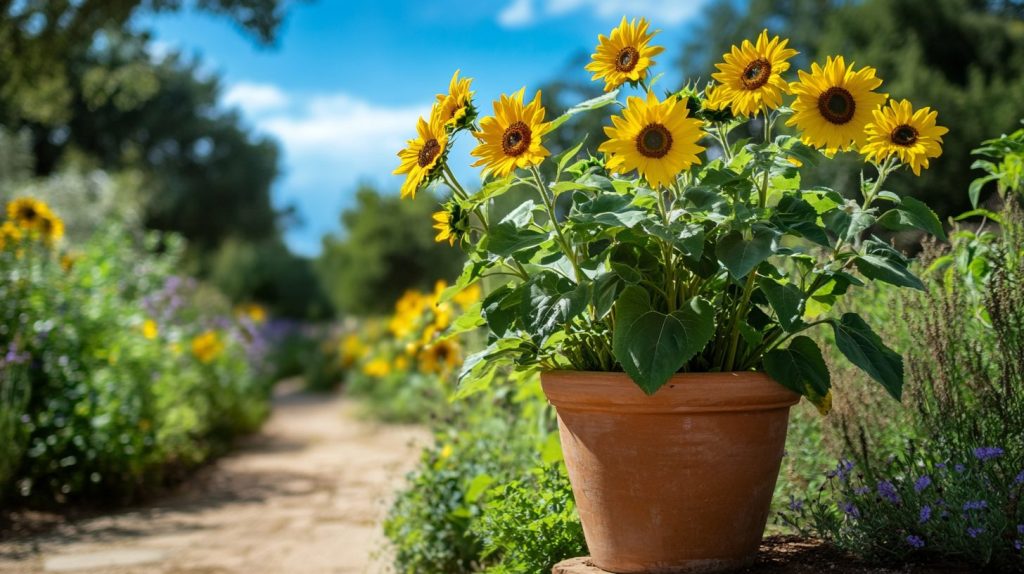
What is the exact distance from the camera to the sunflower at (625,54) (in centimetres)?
186

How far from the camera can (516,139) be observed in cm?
177

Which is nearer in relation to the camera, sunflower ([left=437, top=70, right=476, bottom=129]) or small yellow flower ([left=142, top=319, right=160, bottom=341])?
sunflower ([left=437, top=70, right=476, bottom=129])

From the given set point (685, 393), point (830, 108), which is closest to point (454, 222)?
point (685, 393)

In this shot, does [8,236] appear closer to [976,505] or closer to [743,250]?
[743,250]

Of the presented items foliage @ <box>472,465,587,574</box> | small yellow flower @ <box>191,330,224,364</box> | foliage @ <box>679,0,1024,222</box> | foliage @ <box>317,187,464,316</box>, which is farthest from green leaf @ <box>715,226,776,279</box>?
foliage @ <box>317,187,464,316</box>

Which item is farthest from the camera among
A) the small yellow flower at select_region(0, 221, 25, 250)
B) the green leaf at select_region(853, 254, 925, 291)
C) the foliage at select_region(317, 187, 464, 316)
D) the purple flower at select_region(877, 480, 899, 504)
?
the foliage at select_region(317, 187, 464, 316)

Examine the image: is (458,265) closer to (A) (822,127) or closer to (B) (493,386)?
(B) (493,386)

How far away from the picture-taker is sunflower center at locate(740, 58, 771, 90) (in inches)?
70.3

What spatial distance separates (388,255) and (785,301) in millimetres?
11226

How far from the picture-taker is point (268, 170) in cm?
2370

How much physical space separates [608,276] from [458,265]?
1094 cm

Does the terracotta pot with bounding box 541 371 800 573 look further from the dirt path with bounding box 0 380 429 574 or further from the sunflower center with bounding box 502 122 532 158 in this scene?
the dirt path with bounding box 0 380 429 574

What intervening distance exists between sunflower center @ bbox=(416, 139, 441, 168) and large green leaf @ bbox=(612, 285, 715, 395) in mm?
504

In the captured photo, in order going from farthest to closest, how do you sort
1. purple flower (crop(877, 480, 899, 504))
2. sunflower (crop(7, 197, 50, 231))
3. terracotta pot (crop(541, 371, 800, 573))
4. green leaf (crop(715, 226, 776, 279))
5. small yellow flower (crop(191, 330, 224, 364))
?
small yellow flower (crop(191, 330, 224, 364)) < sunflower (crop(7, 197, 50, 231)) < purple flower (crop(877, 480, 899, 504)) < terracotta pot (crop(541, 371, 800, 573)) < green leaf (crop(715, 226, 776, 279))
